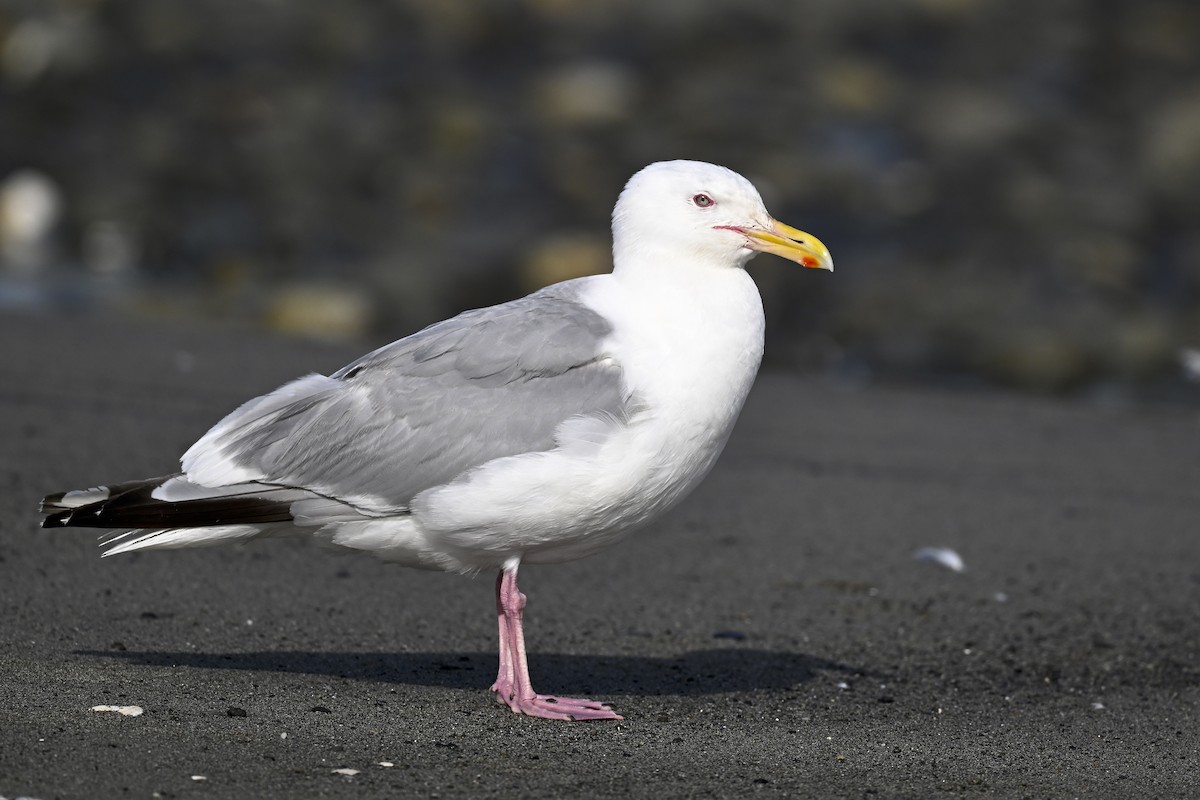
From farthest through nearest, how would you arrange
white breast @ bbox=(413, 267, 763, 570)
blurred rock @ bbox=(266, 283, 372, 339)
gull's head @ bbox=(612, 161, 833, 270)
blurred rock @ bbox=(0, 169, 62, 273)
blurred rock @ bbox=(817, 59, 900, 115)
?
blurred rock @ bbox=(817, 59, 900, 115), blurred rock @ bbox=(0, 169, 62, 273), blurred rock @ bbox=(266, 283, 372, 339), gull's head @ bbox=(612, 161, 833, 270), white breast @ bbox=(413, 267, 763, 570)

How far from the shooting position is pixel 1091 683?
582 cm

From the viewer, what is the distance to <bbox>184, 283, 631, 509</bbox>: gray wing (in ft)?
16.5

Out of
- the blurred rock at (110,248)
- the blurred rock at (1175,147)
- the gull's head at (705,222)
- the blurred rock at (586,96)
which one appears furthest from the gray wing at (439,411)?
the blurred rock at (586,96)

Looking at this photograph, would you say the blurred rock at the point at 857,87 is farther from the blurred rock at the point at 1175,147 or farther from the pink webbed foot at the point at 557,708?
the pink webbed foot at the point at 557,708

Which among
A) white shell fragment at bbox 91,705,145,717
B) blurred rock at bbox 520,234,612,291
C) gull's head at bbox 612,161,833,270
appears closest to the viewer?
white shell fragment at bbox 91,705,145,717

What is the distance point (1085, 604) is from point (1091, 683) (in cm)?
101

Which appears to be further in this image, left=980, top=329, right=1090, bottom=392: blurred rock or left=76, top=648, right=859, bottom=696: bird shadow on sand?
left=980, top=329, right=1090, bottom=392: blurred rock

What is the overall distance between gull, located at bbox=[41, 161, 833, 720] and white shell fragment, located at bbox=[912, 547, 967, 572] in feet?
7.71

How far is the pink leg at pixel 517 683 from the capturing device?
16.5 feet

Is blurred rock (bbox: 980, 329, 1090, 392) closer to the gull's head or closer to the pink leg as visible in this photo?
the gull's head

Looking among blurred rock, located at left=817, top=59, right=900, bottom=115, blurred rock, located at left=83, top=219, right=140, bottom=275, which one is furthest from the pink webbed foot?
blurred rock, located at left=817, top=59, right=900, bottom=115

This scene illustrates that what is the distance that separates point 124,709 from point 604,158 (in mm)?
13031

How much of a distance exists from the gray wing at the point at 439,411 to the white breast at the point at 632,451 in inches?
2.7

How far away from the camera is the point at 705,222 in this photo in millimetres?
5277
